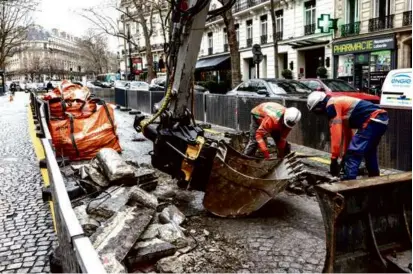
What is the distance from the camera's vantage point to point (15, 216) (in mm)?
4742

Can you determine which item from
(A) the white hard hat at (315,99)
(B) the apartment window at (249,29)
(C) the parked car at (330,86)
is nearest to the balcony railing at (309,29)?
(B) the apartment window at (249,29)

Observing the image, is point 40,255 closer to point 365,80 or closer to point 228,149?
point 228,149

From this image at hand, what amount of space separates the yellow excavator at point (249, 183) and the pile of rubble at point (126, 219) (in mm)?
540

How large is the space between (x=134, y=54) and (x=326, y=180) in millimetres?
63925

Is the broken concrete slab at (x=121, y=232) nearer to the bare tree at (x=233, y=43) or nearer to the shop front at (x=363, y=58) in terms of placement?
the bare tree at (x=233, y=43)

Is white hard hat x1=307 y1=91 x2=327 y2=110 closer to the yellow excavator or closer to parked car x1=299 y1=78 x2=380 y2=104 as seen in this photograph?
the yellow excavator

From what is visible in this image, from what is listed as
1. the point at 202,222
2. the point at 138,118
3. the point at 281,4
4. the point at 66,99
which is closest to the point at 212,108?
the point at 66,99

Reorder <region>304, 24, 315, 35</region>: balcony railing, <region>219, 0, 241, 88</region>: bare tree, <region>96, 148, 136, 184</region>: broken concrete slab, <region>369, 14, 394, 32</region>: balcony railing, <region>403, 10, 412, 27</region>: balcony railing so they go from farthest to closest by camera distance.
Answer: <region>304, 24, 315, 35</region>: balcony railing → <region>369, 14, 394, 32</region>: balcony railing → <region>403, 10, 412, 27</region>: balcony railing → <region>219, 0, 241, 88</region>: bare tree → <region>96, 148, 136, 184</region>: broken concrete slab

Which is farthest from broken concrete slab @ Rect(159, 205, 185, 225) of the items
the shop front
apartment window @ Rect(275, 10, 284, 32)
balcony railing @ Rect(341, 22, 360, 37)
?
apartment window @ Rect(275, 10, 284, 32)

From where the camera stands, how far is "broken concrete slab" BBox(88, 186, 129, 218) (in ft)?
15.5

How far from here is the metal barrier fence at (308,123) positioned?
6.71 m

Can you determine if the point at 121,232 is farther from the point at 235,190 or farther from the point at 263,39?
the point at 263,39

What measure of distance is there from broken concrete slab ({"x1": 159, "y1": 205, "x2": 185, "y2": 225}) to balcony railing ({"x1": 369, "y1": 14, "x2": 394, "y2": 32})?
21.6m

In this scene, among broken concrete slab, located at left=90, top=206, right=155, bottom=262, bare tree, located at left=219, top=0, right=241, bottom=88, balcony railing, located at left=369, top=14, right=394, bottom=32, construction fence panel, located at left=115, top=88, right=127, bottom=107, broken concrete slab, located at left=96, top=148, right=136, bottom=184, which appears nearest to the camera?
broken concrete slab, located at left=90, top=206, right=155, bottom=262
